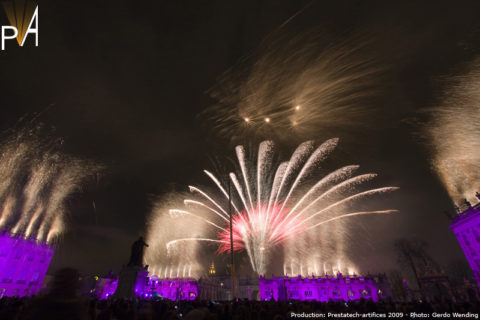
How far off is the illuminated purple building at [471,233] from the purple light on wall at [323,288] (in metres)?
27.4

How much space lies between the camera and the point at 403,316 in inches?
459

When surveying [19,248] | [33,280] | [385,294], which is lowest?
[385,294]

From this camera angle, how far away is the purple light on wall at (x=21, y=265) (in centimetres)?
5434

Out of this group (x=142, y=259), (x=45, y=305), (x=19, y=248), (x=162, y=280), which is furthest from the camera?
(x=162, y=280)

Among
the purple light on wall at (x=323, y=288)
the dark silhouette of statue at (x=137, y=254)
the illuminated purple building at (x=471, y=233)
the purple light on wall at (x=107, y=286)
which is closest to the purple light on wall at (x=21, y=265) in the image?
the purple light on wall at (x=107, y=286)

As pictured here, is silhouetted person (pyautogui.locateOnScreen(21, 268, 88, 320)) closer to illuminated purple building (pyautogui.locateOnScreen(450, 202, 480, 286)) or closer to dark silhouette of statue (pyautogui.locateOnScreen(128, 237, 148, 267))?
dark silhouette of statue (pyautogui.locateOnScreen(128, 237, 148, 267))

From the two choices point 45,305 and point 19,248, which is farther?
point 19,248

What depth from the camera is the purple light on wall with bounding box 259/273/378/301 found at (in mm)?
64125

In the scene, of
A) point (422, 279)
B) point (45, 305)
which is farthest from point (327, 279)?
point (45, 305)

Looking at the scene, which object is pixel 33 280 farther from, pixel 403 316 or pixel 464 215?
pixel 464 215

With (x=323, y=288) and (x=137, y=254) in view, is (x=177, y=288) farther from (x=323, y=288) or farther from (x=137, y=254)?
(x=137, y=254)

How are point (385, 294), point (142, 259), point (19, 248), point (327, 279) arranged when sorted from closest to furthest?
point (142, 259) → point (19, 248) → point (385, 294) → point (327, 279)

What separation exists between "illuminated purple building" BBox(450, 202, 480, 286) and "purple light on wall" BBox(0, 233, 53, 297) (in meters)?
102

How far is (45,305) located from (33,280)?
86.5m
